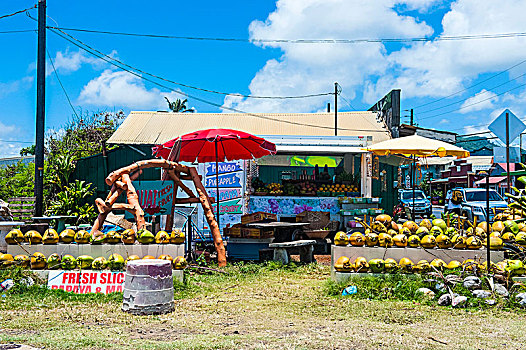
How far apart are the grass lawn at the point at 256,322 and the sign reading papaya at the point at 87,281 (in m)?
0.20

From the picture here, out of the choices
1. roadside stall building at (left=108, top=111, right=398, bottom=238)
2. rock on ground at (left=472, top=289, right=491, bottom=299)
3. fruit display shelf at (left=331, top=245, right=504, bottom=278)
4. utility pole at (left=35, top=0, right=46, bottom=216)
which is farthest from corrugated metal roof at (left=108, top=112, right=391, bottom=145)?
rock on ground at (left=472, top=289, right=491, bottom=299)

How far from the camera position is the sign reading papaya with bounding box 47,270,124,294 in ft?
22.0

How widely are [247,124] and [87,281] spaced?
15933 millimetres

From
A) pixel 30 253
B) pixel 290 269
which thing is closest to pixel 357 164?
pixel 290 269

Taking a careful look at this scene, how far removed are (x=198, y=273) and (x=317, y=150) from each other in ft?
21.7

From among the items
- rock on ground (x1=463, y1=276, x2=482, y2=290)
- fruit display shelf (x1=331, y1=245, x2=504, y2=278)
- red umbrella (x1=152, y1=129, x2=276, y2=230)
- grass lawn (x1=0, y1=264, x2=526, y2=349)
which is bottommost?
grass lawn (x1=0, y1=264, x2=526, y2=349)

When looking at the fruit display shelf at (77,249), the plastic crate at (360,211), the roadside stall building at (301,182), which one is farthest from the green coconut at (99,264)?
the plastic crate at (360,211)

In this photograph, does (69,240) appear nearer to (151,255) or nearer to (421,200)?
(151,255)

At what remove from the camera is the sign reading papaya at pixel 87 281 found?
263 inches

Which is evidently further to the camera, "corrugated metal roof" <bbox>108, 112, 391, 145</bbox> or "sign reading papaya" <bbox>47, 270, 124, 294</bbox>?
"corrugated metal roof" <bbox>108, 112, 391, 145</bbox>

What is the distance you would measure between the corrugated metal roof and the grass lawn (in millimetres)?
11054

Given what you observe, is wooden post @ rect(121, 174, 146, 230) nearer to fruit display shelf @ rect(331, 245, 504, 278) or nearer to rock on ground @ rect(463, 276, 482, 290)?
fruit display shelf @ rect(331, 245, 504, 278)

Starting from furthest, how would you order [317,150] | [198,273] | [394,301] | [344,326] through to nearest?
[317,150] → [198,273] → [394,301] → [344,326]

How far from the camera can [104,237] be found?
24.2 ft
